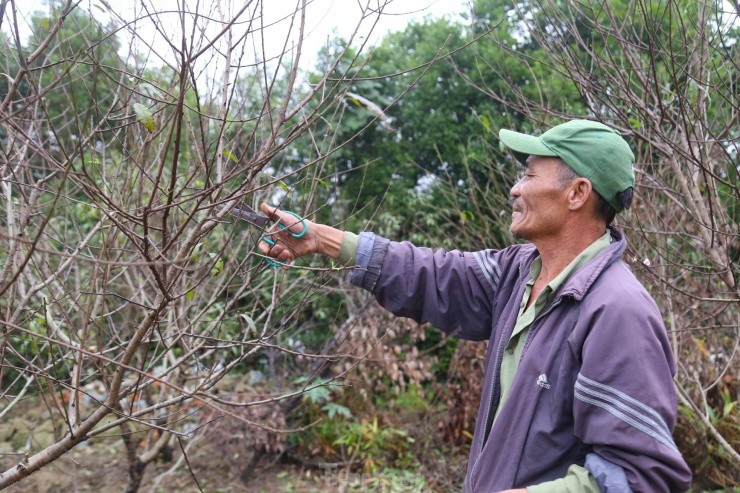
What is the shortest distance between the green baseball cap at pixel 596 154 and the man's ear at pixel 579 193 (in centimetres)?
2

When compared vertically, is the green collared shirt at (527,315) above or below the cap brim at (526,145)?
below

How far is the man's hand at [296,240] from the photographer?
245 cm

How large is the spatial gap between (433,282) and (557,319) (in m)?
0.62

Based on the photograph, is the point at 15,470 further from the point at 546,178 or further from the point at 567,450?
the point at 546,178

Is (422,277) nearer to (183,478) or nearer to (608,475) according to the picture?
(608,475)

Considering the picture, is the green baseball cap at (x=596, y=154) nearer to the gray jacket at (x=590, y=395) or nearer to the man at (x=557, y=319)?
the man at (x=557, y=319)

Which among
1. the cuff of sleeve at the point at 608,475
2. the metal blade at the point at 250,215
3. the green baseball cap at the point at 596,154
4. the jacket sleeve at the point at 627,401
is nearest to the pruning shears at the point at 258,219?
the metal blade at the point at 250,215

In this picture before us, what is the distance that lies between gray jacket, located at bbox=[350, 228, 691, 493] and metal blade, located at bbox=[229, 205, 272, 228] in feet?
2.73

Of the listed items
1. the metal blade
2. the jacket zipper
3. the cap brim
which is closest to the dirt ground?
the metal blade

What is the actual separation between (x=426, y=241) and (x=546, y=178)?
5391 millimetres

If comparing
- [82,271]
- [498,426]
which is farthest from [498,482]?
[82,271]

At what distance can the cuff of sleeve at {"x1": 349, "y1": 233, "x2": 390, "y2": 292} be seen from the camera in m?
2.51

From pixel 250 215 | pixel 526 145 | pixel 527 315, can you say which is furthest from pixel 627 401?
pixel 250 215

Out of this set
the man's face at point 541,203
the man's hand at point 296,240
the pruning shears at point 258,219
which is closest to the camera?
the man's face at point 541,203
